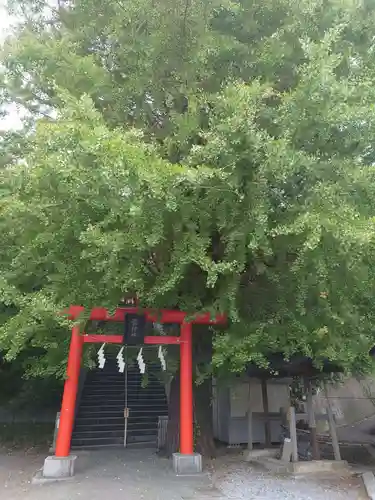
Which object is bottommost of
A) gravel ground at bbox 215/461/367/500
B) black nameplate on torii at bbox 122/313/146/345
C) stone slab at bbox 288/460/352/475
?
gravel ground at bbox 215/461/367/500

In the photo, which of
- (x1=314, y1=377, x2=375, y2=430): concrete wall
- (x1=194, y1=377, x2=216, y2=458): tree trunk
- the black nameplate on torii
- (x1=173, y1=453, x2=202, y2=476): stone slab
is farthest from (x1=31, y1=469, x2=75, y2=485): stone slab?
(x1=314, y1=377, x2=375, y2=430): concrete wall

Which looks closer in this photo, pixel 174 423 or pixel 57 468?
pixel 57 468

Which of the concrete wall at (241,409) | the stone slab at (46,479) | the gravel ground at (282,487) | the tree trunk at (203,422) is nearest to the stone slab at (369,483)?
the gravel ground at (282,487)

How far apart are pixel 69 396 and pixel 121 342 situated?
4.67 feet

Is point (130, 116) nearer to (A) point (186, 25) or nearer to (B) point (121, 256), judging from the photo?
(A) point (186, 25)

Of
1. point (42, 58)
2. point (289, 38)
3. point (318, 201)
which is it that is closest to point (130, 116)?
point (42, 58)

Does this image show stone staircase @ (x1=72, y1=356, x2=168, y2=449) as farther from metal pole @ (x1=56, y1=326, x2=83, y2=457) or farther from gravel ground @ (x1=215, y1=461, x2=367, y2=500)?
gravel ground @ (x1=215, y1=461, x2=367, y2=500)

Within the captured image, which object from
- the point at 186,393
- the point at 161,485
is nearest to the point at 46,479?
the point at 161,485

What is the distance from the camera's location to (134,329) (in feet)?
28.1

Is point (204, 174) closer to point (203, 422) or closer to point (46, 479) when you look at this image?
point (46, 479)

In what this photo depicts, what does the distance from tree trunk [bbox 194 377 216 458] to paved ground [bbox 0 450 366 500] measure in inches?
19.1

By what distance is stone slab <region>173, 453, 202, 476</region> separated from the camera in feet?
27.0

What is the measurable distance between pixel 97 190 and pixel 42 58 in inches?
165

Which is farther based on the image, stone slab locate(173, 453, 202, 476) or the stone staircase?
the stone staircase
